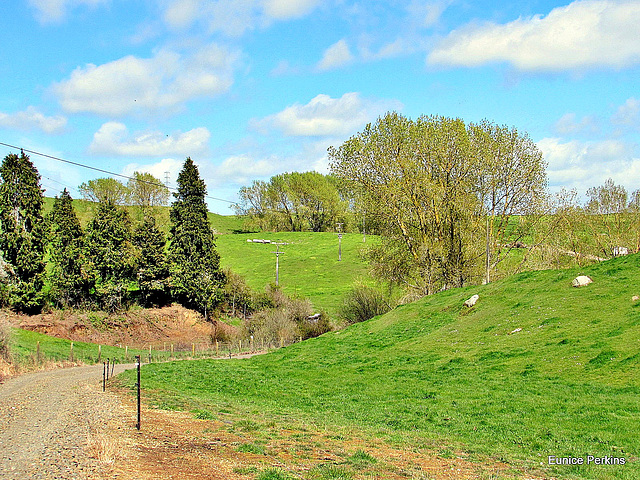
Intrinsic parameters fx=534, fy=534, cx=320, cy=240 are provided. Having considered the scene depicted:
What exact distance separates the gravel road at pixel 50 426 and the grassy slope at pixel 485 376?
374 centimetres

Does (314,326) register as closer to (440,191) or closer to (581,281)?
(440,191)

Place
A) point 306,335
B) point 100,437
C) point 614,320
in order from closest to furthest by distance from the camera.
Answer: point 100,437 < point 614,320 < point 306,335

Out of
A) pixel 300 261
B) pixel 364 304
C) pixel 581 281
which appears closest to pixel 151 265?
pixel 364 304

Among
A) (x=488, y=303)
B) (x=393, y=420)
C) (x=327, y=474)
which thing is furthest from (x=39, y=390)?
(x=488, y=303)

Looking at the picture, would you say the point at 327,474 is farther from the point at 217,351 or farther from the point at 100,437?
the point at 217,351

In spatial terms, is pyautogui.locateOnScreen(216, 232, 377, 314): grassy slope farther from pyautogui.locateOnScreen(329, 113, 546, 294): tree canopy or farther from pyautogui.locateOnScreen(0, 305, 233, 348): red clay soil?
pyautogui.locateOnScreen(329, 113, 546, 294): tree canopy

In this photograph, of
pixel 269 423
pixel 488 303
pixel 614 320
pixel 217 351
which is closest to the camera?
pixel 269 423

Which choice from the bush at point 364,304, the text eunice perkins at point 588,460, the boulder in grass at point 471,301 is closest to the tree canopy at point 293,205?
the bush at point 364,304

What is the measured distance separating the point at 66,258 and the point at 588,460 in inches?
2440

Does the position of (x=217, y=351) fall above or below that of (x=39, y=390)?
below

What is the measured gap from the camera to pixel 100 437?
12.6 m

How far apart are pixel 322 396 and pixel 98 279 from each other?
160 feet

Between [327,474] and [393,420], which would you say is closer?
[327,474]

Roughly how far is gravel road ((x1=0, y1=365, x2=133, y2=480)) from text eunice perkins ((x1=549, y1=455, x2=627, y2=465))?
974 cm
